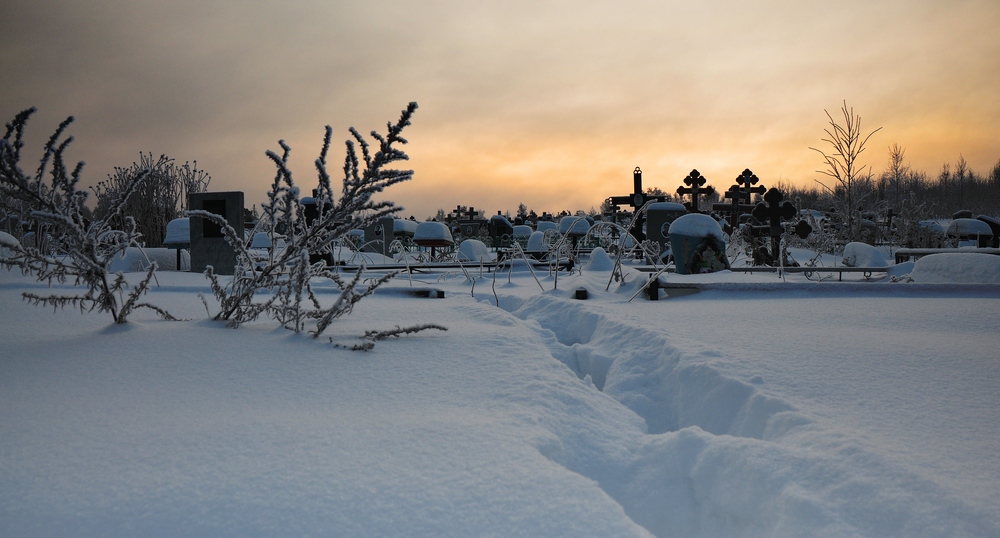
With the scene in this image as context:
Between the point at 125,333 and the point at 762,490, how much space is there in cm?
253

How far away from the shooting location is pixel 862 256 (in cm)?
1102

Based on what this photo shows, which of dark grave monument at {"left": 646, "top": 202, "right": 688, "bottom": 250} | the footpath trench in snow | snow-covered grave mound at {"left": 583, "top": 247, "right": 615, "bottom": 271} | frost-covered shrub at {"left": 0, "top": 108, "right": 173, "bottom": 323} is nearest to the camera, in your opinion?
the footpath trench in snow

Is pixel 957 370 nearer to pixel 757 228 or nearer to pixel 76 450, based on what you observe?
pixel 76 450

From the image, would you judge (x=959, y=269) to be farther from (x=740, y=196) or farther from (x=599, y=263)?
(x=740, y=196)

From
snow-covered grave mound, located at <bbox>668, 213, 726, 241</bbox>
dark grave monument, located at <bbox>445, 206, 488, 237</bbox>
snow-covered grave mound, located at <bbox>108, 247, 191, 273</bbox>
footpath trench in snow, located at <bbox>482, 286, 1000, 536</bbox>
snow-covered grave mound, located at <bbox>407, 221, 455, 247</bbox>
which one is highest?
dark grave monument, located at <bbox>445, 206, 488, 237</bbox>

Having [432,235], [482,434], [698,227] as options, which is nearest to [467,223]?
[432,235]

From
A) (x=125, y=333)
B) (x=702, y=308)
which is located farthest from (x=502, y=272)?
(x=125, y=333)

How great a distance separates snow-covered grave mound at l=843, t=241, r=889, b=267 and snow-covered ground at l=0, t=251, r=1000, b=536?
28.9ft

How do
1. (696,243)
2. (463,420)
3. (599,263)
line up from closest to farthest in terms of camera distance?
(463,420) → (696,243) → (599,263)

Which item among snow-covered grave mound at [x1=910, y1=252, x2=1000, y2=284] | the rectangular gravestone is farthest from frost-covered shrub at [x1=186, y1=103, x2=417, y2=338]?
the rectangular gravestone

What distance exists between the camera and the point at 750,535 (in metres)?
1.39

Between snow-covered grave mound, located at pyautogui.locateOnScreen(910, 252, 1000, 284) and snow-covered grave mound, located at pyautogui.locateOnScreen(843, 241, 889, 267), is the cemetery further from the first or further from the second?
snow-covered grave mound, located at pyautogui.locateOnScreen(843, 241, 889, 267)

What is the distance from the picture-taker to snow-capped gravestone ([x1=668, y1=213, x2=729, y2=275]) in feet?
26.5

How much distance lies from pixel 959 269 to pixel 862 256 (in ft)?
17.7
